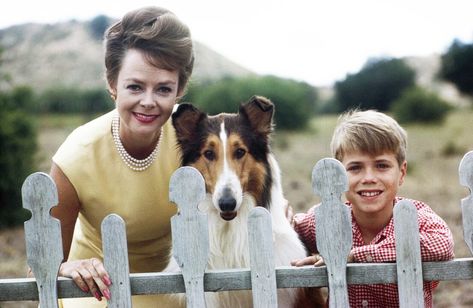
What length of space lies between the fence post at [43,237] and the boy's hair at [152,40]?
110 cm

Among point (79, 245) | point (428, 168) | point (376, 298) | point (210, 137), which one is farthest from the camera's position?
point (428, 168)

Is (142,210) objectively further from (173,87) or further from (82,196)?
(173,87)

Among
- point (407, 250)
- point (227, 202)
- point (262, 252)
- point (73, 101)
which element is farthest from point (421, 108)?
point (262, 252)

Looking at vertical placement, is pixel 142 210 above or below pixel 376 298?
above

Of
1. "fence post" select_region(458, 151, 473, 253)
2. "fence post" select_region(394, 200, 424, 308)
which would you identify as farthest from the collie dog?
"fence post" select_region(458, 151, 473, 253)

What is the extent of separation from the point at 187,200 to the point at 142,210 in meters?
1.15

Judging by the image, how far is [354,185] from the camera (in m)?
3.36

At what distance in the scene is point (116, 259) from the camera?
2764 millimetres

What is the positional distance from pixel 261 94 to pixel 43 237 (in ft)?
79.6

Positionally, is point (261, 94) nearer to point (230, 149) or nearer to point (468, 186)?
point (230, 149)

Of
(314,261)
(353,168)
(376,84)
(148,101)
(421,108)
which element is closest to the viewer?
(314,261)

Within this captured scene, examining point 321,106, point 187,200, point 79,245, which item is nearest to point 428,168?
point 79,245

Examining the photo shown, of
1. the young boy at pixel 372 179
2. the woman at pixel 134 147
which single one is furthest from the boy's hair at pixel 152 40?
the young boy at pixel 372 179

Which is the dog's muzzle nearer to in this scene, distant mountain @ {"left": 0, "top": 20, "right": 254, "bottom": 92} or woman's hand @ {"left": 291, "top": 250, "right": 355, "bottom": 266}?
woman's hand @ {"left": 291, "top": 250, "right": 355, "bottom": 266}
